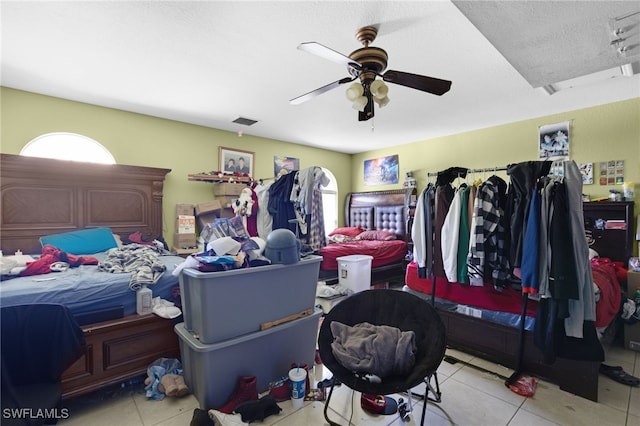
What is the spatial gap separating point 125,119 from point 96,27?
6.36 ft

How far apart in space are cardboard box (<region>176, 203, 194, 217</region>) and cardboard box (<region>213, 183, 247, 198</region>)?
0.48 m

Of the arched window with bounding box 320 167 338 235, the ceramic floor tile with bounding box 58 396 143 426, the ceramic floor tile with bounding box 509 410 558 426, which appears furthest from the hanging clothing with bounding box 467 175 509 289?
the arched window with bounding box 320 167 338 235

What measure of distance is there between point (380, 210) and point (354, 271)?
214 cm

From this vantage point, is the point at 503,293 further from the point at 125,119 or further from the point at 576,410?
the point at 125,119

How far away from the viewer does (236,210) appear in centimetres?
375

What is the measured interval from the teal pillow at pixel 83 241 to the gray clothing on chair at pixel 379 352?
2.94m

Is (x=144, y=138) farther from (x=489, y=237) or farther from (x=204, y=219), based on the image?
(x=489, y=237)

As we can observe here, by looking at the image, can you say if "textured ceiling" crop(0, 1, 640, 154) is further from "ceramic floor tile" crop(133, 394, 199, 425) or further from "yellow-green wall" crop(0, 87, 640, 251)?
"ceramic floor tile" crop(133, 394, 199, 425)

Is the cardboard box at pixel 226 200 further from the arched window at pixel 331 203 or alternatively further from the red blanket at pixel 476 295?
the red blanket at pixel 476 295

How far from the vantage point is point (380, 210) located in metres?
5.72

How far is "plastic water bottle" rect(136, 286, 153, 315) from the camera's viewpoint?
7.07 feet

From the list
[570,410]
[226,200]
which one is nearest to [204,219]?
[226,200]

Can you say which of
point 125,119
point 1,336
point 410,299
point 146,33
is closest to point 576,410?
point 410,299

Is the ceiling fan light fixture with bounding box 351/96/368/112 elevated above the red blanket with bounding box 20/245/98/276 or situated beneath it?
elevated above
